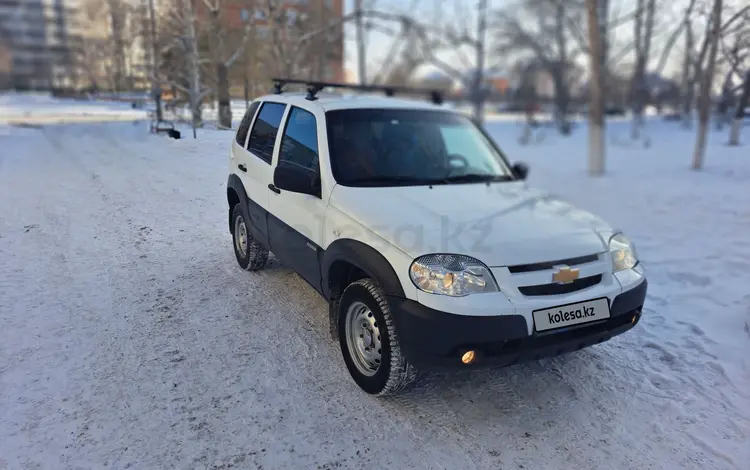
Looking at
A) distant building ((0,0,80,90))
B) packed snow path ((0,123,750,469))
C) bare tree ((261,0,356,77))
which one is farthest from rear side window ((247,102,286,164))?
distant building ((0,0,80,90))

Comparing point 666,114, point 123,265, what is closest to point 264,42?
point 123,265

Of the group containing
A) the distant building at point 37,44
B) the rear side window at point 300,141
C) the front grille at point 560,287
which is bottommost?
the front grille at point 560,287

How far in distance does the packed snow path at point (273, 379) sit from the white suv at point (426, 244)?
43 cm

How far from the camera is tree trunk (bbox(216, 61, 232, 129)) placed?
636 centimetres

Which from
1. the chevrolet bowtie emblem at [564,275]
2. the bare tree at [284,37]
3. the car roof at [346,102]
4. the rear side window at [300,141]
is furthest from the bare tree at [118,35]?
the chevrolet bowtie emblem at [564,275]

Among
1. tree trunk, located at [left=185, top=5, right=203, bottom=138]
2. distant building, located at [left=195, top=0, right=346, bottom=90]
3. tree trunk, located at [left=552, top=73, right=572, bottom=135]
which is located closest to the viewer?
tree trunk, located at [left=185, top=5, right=203, bottom=138]

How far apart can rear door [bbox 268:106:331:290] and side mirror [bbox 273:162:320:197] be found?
0.04 metres

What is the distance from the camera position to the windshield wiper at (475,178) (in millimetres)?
3852

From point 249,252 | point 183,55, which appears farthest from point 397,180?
point 183,55

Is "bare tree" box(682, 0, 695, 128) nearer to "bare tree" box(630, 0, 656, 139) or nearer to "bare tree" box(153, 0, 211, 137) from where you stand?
"bare tree" box(630, 0, 656, 139)

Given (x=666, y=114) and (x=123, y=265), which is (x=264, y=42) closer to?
(x=123, y=265)

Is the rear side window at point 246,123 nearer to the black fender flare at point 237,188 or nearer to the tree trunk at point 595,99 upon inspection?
the black fender flare at point 237,188

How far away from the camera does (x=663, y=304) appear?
181 inches

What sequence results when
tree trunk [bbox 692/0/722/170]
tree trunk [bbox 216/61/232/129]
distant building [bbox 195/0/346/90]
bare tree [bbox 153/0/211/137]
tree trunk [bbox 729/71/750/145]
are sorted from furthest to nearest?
tree trunk [bbox 729/71/750/145] < distant building [bbox 195/0/346/90] < tree trunk [bbox 692/0/722/170] < bare tree [bbox 153/0/211/137] < tree trunk [bbox 216/61/232/129]
